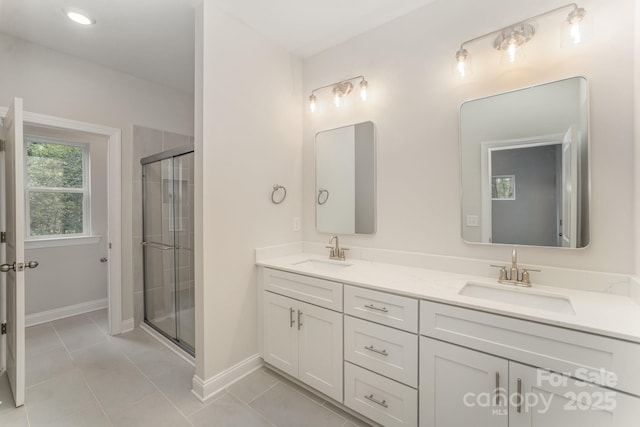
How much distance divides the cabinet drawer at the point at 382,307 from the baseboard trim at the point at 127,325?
8.17 feet

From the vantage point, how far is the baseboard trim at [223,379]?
1.84m

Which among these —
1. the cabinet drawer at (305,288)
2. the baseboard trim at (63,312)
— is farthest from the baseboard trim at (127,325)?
the cabinet drawer at (305,288)

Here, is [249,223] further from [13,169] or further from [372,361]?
[13,169]

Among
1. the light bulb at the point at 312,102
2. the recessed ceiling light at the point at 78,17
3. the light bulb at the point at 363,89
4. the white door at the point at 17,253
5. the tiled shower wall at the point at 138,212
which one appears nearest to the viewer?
the white door at the point at 17,253

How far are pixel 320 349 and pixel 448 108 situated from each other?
1771 mm

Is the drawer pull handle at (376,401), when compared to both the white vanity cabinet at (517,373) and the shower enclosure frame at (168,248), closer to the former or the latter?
the white vanity cabinet at (517,373)

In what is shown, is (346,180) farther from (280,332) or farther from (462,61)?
(280,332)

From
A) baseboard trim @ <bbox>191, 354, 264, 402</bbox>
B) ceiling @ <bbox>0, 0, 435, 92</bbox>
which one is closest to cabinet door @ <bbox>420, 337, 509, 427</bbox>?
baseboard trim @ <bbox>191, 354, 264, 402</bbox>

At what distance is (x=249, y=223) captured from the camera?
2117 mm

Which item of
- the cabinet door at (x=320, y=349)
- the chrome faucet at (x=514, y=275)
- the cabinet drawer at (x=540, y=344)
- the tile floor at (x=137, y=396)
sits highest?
the chrome faucet at (x=514, y=275)

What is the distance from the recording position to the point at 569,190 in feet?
4.75

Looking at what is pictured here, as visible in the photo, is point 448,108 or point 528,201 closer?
point 528,201

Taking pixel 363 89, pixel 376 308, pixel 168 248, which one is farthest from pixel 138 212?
pixel 376 308

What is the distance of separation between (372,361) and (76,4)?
3022 millimetres
